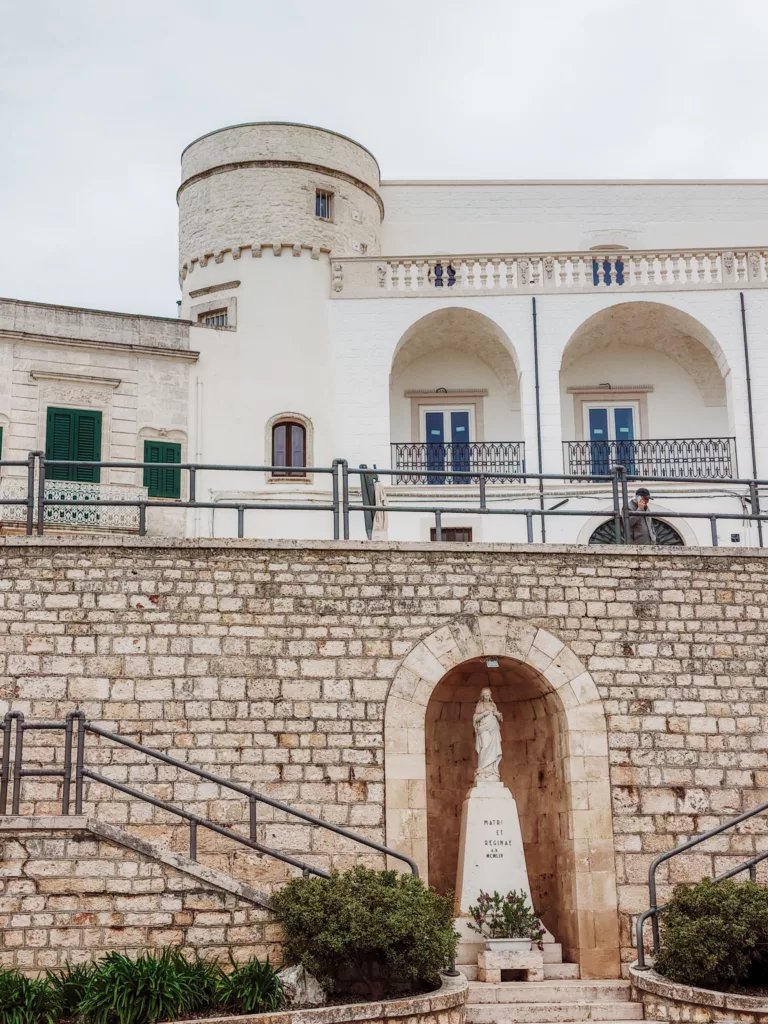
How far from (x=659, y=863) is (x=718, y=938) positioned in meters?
1.71

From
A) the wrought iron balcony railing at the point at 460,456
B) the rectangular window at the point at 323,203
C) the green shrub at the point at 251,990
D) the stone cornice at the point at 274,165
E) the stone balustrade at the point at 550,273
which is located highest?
the stone cornice at the point at 274,165

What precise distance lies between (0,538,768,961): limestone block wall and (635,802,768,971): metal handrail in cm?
51

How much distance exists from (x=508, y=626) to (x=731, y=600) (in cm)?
229

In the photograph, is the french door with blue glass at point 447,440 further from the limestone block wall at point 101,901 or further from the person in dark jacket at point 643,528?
the limestone block wall at point 101,901

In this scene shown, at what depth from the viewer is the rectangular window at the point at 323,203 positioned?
23.3 metres

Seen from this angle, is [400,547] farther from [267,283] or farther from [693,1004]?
[267,283]

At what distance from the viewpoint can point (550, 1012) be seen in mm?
9875

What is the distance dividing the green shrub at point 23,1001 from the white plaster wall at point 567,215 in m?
18.3

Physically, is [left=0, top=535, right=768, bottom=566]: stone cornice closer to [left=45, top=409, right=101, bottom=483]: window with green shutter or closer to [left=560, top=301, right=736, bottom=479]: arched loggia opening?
[left=45, top=409, right=101, bottom=483]: window with green shutter

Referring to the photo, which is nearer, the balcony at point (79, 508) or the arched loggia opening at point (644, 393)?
the balcony at point (79, 508)

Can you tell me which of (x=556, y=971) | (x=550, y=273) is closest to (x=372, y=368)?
(x=550, y=273)

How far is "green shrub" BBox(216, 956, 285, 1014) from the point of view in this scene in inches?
353

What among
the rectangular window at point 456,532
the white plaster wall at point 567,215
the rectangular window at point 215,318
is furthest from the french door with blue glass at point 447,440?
the rectangular window at point 215,318

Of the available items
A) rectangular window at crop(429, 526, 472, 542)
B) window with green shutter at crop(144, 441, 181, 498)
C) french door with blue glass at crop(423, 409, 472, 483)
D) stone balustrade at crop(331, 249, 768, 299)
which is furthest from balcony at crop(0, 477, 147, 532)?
stone balustrade at crop(331, 249, 768, 299)
